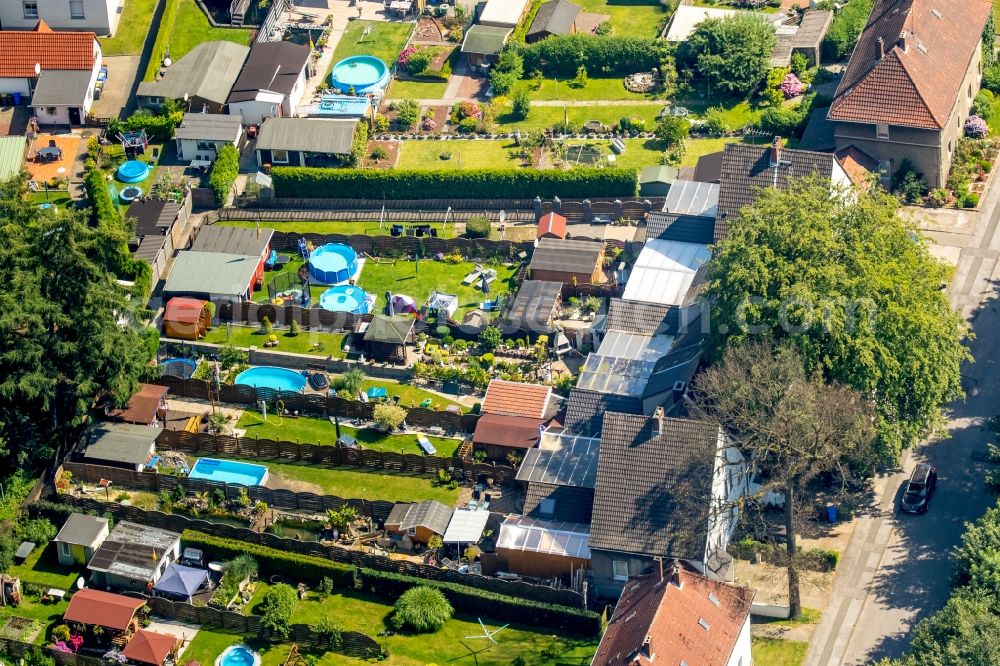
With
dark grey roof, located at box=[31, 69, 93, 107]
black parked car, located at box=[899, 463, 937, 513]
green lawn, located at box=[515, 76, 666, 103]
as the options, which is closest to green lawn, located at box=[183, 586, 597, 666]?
black parked car, located at box=[899, 463, 937, 513]

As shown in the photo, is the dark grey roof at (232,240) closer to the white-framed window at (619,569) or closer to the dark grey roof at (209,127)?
the dark grey roof at (209,127)

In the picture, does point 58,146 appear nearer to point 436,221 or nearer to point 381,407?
point 436,221

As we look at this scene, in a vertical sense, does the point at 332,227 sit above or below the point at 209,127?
below

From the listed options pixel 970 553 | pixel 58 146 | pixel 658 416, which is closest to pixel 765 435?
pixel 658 416

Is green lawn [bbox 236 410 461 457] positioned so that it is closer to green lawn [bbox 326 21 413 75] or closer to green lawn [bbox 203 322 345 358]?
green lawn [bbox 203 322 345 358]

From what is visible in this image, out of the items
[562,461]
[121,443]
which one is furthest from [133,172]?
[562,461]

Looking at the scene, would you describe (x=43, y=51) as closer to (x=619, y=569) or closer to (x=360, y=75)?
(x=360, y=75)
